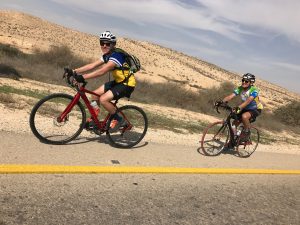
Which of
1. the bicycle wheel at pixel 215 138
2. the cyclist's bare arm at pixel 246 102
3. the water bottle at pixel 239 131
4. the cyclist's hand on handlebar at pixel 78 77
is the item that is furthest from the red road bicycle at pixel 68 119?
the water bottle at pixel 239 131

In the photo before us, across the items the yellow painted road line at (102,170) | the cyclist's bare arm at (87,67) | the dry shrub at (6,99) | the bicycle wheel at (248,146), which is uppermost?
the cyclist's bare arm at (87,67)

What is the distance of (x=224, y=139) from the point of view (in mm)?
9164

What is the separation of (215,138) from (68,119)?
3.66m

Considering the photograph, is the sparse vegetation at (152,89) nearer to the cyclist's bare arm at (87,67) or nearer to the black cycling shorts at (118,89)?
the black cycling shorts at (118,89)

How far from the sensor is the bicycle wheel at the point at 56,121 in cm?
674

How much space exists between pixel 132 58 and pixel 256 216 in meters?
3.52

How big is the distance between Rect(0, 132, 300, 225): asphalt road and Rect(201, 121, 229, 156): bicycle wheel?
92 centimetres

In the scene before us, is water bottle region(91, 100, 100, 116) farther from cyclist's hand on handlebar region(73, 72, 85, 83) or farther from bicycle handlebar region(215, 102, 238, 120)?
bicycle handlebar region(215, 102, 238, 120)

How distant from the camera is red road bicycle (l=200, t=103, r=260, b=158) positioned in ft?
29.0

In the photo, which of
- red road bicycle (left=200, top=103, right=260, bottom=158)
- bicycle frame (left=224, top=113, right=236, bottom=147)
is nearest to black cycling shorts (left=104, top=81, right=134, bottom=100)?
red road bicycle (left=200, top=103, right=260, bottom=158)

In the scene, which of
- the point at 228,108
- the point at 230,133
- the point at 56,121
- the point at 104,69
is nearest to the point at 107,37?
the point at 104,69

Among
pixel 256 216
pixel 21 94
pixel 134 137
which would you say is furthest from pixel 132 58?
pixel 21 94

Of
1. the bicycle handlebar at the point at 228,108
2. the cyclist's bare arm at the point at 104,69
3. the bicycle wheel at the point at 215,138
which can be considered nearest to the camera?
the cyclist's bare arm at the point at 104,69

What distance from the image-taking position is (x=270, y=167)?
866 cm
